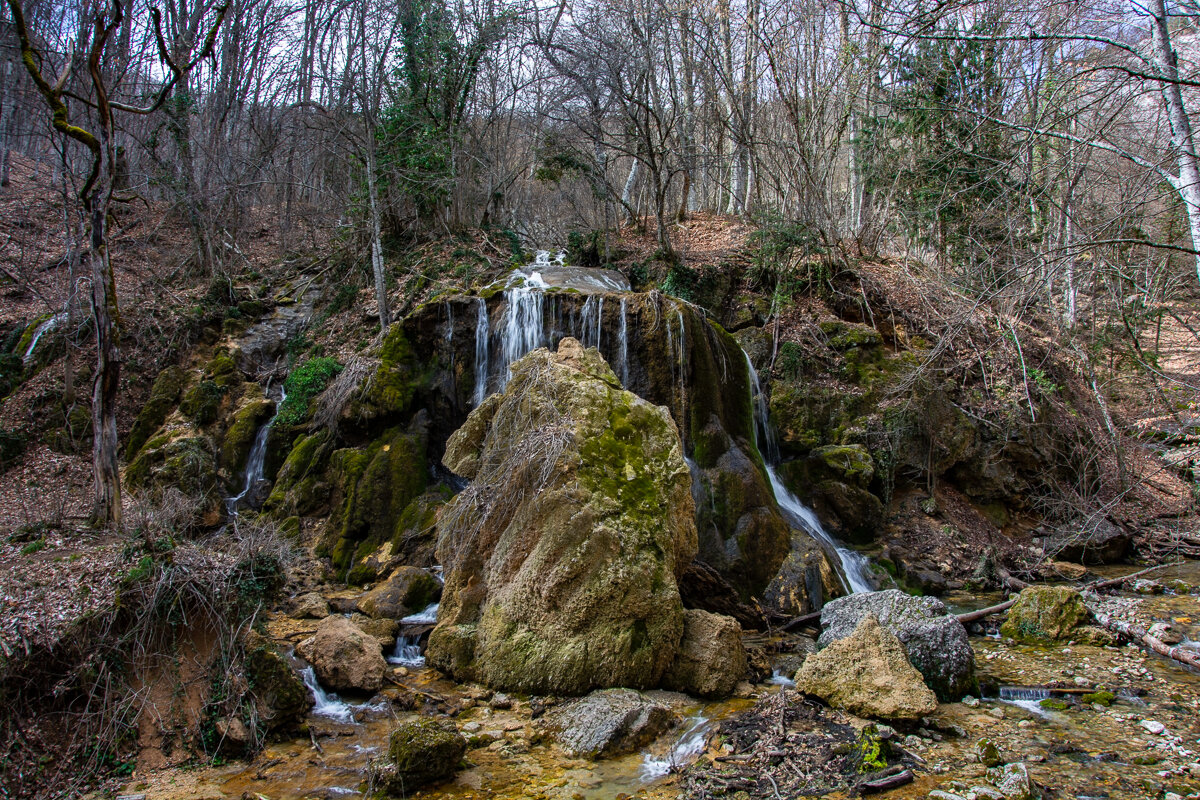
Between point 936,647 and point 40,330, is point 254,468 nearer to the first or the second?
point 40,330

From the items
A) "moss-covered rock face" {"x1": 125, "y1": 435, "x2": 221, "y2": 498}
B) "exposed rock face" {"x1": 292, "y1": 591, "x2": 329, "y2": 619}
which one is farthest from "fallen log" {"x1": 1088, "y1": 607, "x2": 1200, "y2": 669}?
"moss-covered rock face" {"x1": 125, "y1": 435, "x2": 221, "y2": 498}

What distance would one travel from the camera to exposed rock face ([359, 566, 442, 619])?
7410mm

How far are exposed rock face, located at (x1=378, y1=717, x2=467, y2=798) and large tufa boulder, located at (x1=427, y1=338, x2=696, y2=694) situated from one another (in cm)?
125

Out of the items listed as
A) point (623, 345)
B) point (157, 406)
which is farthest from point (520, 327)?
point (157, 406)

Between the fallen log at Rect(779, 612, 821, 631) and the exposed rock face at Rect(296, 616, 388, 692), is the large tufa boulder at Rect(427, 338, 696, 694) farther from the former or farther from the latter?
the fallen log at Rect(779, 612, 821, 631)

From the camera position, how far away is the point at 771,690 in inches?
220

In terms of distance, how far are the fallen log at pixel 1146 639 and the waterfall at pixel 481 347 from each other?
27.8 feet

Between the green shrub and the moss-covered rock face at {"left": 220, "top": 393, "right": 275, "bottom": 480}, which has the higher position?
the green shrub

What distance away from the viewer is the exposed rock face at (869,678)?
4801 millimetres

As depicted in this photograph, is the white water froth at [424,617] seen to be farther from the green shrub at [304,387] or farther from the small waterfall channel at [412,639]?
the green shrub at [304,387]

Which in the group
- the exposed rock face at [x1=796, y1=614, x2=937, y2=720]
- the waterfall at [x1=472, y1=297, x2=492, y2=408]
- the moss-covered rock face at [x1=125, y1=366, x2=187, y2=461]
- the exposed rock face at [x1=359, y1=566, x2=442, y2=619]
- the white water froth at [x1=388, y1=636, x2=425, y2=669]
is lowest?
the white water froth at [x1=388, y1=636, x2=425, y2=669]

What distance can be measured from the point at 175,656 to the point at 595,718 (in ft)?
10.1

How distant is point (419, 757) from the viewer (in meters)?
4.22

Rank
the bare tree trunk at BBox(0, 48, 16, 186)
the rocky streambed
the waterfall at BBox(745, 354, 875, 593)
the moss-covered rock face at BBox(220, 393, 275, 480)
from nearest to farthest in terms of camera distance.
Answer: the rocky streambed, the waterfall at BBox(745, 354, 875, 593), the moss-covered rock face at BBox(220, 393, 275, 480), the bare tree trunk at BBox(0, 48, 16, 186)
